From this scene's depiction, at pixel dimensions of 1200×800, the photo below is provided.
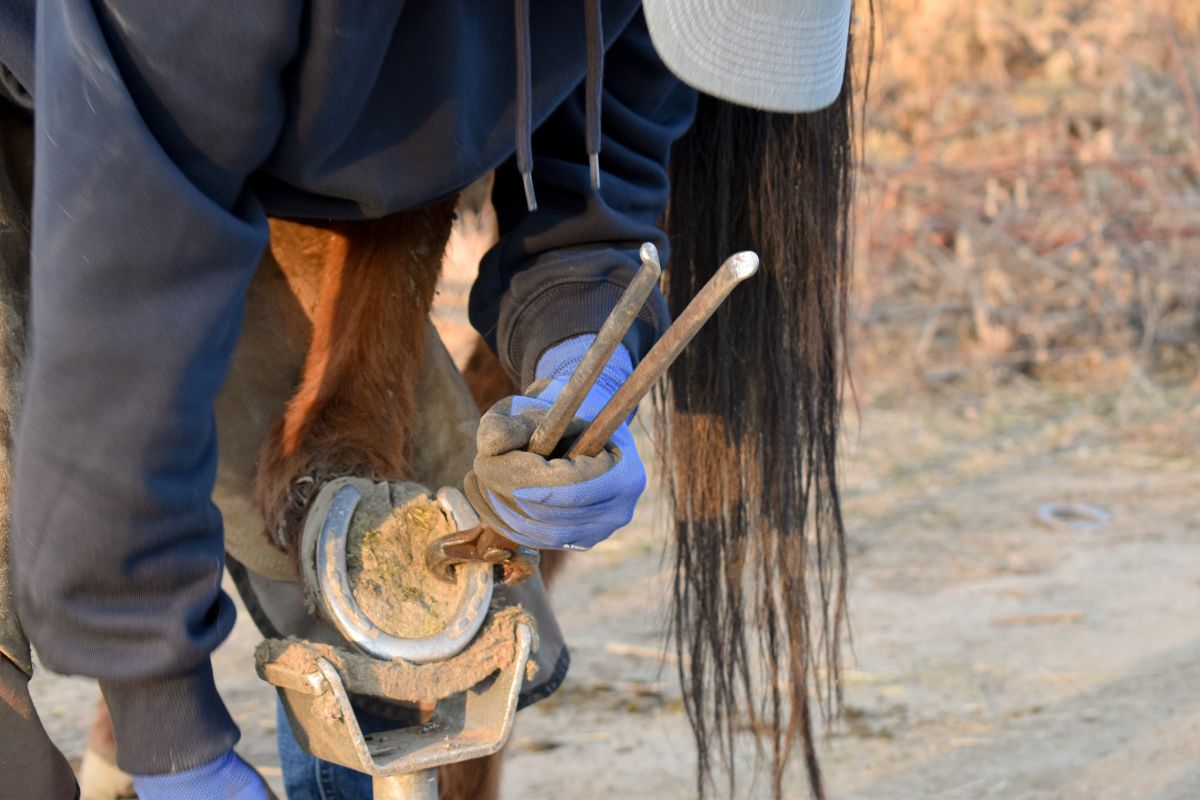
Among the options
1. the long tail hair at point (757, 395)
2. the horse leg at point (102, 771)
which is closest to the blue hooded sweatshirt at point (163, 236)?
the long tail hair at point (757, 395)

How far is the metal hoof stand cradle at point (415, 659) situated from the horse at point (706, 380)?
9 cm

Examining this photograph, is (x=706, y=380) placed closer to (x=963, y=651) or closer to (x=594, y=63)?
(x=594, y=63)

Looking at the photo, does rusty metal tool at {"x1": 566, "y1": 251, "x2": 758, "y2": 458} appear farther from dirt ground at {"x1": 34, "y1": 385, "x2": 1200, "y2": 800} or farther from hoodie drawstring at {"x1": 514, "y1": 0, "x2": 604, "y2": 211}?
dirt ground at {"x1": 34, "y1": 385, "x2": 1200, "y2": 800}

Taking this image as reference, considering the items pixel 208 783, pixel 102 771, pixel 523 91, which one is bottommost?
pixel 102 771

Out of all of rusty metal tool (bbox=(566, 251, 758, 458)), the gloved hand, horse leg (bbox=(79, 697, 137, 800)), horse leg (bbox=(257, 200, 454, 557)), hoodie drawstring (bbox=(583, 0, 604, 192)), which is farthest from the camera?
horse leg (bbox=(79, 697, 137, 800))

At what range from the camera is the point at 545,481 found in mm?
881

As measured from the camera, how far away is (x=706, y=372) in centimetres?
141

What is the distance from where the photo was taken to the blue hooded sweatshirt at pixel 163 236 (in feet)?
2.72

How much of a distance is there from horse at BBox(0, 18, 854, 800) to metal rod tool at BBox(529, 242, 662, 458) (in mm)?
298

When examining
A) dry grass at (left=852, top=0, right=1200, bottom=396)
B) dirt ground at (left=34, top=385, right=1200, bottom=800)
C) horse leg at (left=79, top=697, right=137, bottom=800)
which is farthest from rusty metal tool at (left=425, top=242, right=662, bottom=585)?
dry grass at (left=852, top=0, right=1200, bottom=396)

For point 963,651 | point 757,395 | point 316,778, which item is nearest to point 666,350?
point 757,395

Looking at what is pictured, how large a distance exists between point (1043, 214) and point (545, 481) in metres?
3.13

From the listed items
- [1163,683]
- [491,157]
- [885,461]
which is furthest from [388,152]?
[885,461]

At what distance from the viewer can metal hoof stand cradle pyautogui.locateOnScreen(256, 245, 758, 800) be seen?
0.98 metres
